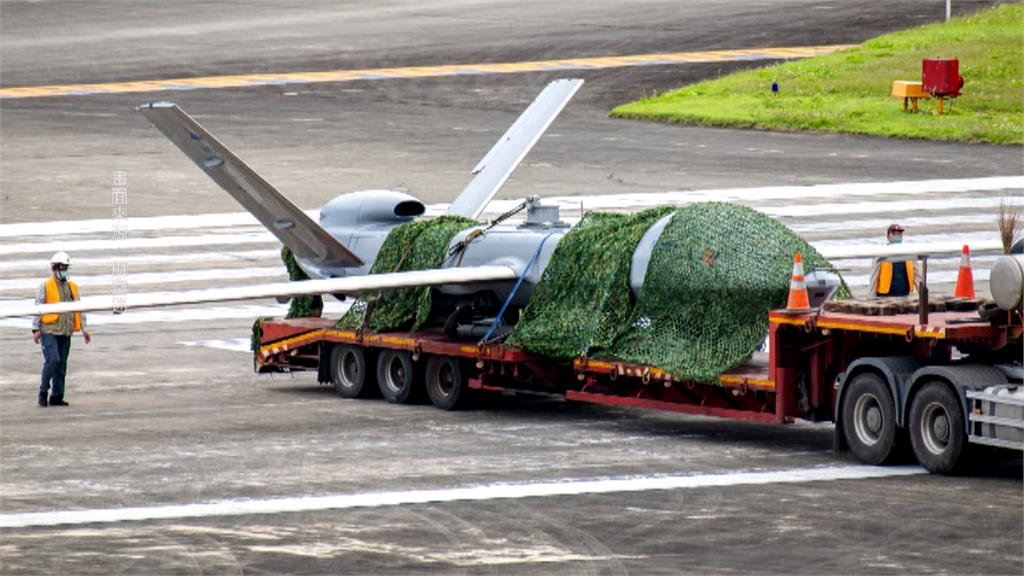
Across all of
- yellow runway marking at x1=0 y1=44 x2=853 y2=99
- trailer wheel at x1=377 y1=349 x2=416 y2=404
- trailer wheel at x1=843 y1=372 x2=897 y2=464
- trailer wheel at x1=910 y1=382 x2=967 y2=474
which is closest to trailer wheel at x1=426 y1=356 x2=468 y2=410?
trailer wheel at x1=377 y1=349 x2=416 y2=404

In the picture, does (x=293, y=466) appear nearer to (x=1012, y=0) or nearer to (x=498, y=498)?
(x=498, y=498)

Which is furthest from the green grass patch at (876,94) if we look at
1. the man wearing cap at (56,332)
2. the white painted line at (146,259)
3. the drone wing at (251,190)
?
the man wearing cap at (56,332)

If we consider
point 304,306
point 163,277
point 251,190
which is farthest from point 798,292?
point 163,277

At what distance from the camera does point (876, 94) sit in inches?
2077

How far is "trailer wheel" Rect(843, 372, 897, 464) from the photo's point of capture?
757 inches

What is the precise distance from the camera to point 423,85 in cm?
5778

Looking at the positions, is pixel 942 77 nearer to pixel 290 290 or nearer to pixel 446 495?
pixel 290 290

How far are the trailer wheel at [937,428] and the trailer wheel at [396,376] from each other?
6947 millimetres

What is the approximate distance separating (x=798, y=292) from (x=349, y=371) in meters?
6.71

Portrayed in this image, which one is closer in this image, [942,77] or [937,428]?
[937,428]

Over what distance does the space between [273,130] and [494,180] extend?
24746mm

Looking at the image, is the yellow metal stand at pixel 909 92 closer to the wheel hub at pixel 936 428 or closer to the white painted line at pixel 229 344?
the white painted line at pixel 229 344

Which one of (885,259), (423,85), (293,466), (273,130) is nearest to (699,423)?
(885,259)

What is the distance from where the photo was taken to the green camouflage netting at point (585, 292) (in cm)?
2247
